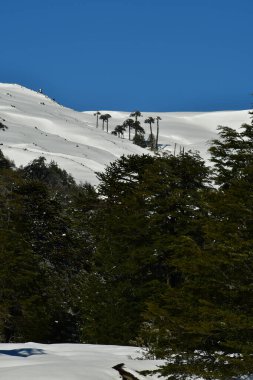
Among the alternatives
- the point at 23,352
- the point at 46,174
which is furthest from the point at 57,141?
the point at 23,352

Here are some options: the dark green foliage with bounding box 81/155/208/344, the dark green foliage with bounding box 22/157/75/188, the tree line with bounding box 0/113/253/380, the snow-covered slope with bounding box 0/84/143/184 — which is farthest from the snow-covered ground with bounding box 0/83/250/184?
the dark green foliage with bounding box 81/155/208/344

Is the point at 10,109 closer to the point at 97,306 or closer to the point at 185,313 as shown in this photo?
the point at 97,306

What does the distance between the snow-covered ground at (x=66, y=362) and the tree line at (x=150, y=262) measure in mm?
750

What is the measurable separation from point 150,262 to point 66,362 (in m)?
12.0

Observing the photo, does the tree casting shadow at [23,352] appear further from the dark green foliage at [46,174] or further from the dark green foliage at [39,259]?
the dark green foliage at [46,174]

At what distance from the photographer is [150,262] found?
25.1 metres

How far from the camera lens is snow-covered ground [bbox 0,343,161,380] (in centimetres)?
1188

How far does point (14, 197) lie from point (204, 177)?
37.6 feet

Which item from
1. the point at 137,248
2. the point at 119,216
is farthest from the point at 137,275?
the point at 119,216

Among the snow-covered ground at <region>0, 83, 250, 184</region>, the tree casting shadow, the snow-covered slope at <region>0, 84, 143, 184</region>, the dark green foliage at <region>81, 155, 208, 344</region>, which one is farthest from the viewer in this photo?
the snow-covered ground at <region>0, 83, 250, 184</region>

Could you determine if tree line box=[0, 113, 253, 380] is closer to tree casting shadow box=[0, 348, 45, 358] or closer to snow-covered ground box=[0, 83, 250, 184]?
tree casting shadow box=[0, 348, 45, 358]

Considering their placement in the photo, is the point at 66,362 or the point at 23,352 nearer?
the point at 66,362

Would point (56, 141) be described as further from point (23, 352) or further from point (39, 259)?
point (23, 352)

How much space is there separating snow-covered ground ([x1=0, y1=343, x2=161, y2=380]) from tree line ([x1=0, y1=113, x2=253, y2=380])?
2.46 ft
